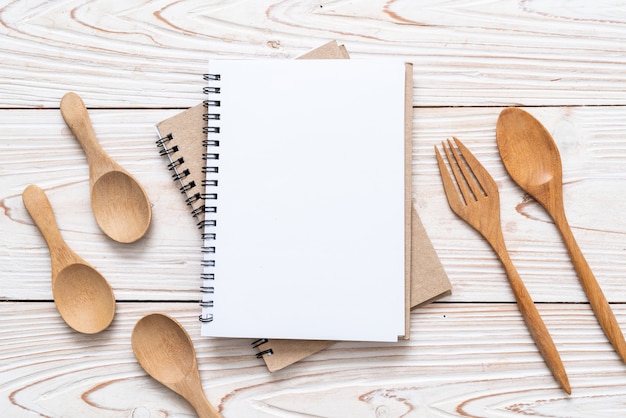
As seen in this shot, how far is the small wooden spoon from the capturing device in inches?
23.9

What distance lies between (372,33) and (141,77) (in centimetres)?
22

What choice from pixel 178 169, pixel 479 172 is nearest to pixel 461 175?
pixel 479 172

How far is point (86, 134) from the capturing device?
24.1 inches

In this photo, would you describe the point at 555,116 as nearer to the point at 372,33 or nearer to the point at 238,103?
the point at 372,33

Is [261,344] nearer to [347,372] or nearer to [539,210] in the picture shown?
[347,372]

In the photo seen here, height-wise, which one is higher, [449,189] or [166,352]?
[449,189]

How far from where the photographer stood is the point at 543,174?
0.60 m

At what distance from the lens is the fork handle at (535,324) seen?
581 millimetres

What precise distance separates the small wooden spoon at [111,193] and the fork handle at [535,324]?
33 centimetres

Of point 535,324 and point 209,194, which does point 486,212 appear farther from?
point 209,194

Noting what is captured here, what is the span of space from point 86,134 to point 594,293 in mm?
485

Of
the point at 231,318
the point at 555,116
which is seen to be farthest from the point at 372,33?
the point at 231,318

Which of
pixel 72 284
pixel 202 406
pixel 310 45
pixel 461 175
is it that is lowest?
pixel 202 406

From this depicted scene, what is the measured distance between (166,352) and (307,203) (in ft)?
0.61
